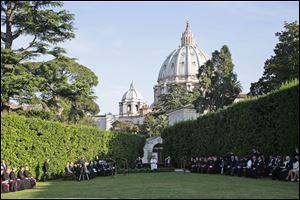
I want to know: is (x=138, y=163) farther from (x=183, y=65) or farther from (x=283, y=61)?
(x=183, y=65)

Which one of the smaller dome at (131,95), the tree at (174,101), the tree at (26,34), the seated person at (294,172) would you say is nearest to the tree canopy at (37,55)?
the tree at (26,34)

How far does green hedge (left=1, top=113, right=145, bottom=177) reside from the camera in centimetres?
2186

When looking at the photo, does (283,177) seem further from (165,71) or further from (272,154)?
(165,71)

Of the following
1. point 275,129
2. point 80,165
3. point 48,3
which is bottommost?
point 80,165

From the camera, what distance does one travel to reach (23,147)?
74.5 feet

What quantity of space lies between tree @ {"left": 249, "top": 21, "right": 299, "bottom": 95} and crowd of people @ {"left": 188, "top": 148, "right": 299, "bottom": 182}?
30.6ft

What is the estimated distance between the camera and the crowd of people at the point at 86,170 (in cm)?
2475

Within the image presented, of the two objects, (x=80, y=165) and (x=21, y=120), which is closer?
(x=21, y=120)

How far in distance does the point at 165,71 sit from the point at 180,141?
11724 centimetres

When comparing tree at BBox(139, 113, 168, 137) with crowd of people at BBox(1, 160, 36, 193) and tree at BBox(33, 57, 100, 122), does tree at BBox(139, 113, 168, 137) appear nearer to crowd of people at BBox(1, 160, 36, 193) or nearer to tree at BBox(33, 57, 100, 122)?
tree at BBox(33, 57, 100, 122)

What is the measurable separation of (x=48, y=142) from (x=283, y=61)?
1965cm

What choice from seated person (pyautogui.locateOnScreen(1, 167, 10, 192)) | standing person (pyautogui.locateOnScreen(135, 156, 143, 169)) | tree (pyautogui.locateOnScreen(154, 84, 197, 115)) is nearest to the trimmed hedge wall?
standing person (pyautogui.locateOnScreen(135, 156, 143, 169))

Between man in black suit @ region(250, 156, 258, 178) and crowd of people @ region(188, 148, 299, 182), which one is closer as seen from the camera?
crowd of people @ region(188, 148, 299, 182)

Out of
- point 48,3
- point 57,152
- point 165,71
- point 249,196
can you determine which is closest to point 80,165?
point 57,152
